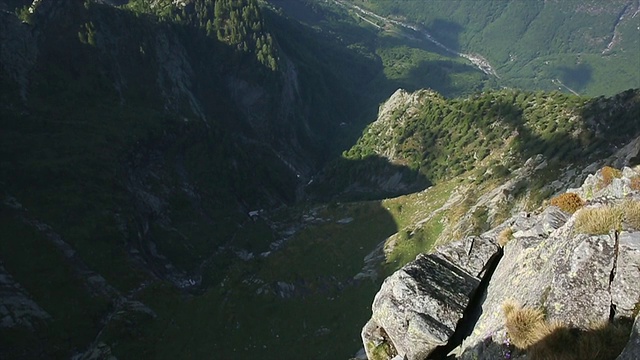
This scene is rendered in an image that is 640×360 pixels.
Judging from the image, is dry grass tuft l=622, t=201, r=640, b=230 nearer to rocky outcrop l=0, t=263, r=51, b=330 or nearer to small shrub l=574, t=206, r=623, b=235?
small shrub l=574, t=206, r=623, b=235

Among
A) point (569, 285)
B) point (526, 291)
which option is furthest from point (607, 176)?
point (569, 285)

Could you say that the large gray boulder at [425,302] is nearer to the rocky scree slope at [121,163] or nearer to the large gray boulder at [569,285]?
the large gray boulder at [569,285]

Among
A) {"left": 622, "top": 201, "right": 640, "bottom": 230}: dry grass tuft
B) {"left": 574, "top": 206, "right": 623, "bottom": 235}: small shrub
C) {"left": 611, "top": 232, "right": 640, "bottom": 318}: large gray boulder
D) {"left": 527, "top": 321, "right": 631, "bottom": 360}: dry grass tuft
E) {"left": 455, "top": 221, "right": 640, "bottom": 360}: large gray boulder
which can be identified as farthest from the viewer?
{"left": 574, "top": 206, "right": 623, "bottom": 235}: small shrub

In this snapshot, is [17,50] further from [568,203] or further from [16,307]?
[568,203]

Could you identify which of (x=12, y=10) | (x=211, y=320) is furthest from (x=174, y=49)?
(x=211, y=320)

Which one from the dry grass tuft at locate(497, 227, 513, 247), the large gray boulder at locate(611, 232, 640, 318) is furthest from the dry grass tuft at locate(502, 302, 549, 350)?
the dry grass tuft at locate(497, 227, 513, 247)
